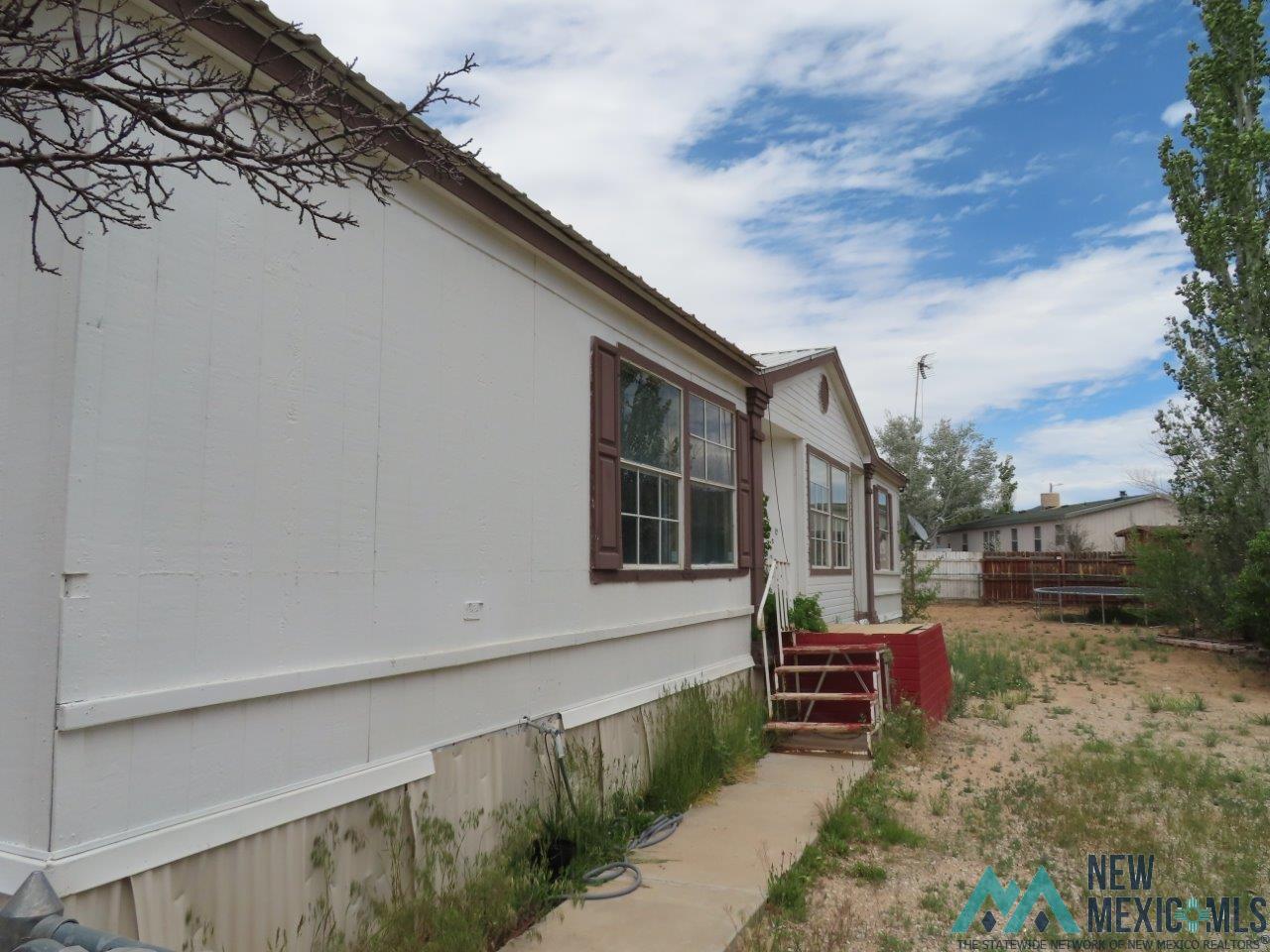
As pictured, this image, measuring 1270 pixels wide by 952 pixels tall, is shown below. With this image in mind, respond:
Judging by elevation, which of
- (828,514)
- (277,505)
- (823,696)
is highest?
(828,514)

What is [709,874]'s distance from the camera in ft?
15.1

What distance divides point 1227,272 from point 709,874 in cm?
1527

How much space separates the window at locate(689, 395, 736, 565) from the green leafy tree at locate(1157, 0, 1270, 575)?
11034 mm

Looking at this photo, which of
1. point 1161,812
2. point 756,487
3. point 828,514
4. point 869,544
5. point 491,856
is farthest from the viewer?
point 869,544

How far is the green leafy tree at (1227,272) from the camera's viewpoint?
47.2 ft

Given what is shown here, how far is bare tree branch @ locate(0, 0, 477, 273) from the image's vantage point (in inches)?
74.8

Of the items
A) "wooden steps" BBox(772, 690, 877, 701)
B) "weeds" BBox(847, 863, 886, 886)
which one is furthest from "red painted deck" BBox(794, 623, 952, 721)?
"weeds" BBox(847, 863, 886, 886)

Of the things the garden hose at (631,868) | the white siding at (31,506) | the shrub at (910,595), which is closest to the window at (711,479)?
the garden hose at (631,868)

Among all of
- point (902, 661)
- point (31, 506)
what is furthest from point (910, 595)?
point (31, 506)

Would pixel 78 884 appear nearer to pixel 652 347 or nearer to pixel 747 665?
pixel 652 347

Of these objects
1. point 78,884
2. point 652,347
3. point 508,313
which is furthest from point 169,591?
point 652,347

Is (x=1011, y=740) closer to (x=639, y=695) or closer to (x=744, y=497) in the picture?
(x=744, y=497)

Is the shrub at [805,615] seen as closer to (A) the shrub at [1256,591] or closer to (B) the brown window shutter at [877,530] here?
(B) the brown window shutter at [877,530]

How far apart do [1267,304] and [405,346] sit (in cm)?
1551
